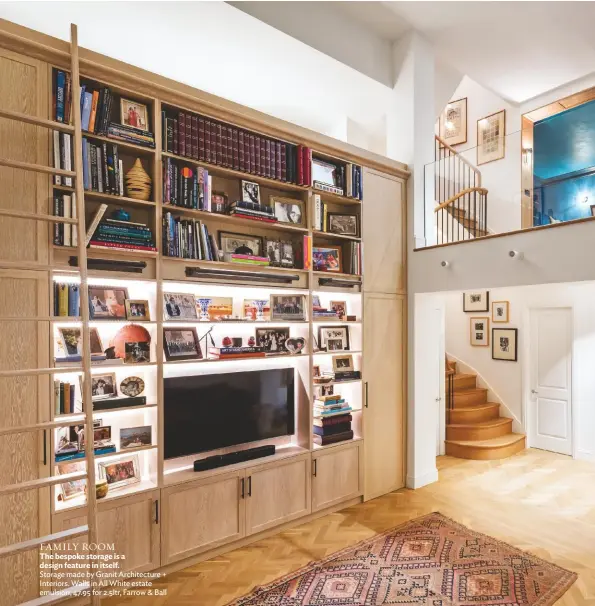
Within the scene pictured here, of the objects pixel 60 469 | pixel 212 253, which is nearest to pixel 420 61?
pixel 212 253

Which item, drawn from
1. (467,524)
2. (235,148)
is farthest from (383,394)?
(235,148)

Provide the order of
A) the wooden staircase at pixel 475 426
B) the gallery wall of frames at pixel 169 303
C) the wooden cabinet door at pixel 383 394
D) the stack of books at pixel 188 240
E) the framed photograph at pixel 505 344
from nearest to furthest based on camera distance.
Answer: the gallery wall of frames at pixel 169 303 → the stack of books at pixel 188 240 → the wooden cabinet door at pixel 383 394 → the wooden staircase at pixel 475 426 → the framed photograph at pixel 505 344

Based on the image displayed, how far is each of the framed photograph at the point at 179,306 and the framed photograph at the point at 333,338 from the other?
1.28 metres

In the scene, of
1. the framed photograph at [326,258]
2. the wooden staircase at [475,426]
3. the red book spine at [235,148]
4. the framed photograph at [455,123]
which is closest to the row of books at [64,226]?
the red book spine at [235,148]

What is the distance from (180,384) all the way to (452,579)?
2.31 m

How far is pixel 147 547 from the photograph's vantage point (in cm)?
293

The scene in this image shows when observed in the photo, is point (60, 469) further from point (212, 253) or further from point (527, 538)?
point (527, 538)

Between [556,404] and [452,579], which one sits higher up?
[556,404]

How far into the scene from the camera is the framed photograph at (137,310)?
2957 millimetres

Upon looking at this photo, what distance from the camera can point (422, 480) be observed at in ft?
15.1

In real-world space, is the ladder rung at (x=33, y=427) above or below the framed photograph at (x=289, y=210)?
below

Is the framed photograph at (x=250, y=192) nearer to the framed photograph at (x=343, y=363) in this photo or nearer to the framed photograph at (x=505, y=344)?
the framed photograph at (x=343, y=363)

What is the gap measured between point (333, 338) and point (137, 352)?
6.14ft

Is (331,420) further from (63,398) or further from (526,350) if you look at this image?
(526,350)
